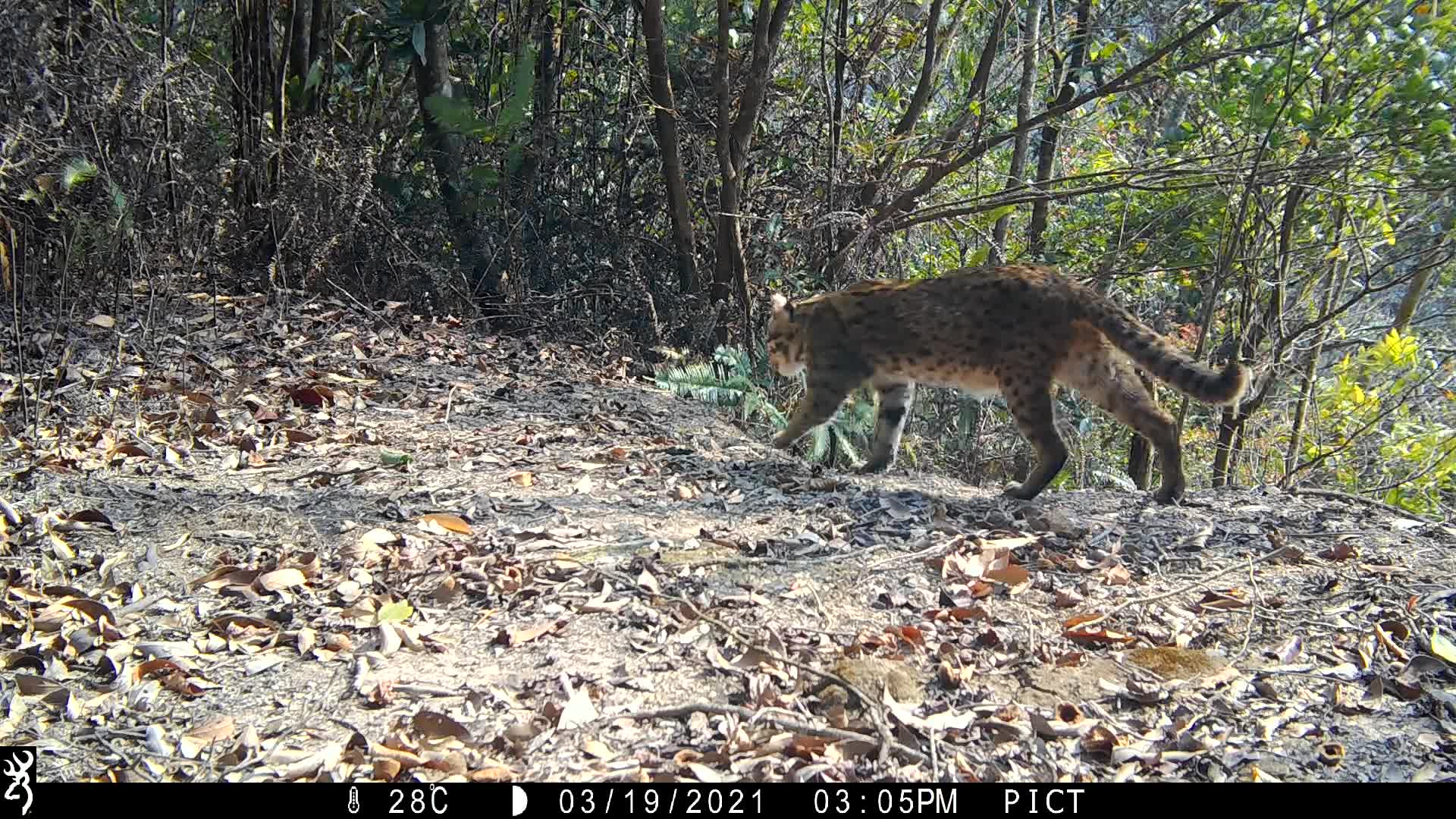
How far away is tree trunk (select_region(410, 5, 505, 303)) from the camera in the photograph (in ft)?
28.2

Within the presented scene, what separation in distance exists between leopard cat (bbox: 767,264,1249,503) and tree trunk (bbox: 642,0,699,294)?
223 cm

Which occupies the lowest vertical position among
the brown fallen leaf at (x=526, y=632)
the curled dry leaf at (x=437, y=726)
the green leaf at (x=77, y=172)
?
the curled dry leaf at (x=437, y=726)

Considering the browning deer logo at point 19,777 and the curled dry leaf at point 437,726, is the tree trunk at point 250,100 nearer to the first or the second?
the browning deer logo at point 19,777

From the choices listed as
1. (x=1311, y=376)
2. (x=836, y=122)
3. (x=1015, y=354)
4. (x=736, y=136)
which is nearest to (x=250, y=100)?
(x=736, y=136)

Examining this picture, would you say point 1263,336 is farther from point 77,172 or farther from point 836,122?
point 77,172

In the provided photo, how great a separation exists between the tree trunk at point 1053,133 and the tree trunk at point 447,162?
4993mm

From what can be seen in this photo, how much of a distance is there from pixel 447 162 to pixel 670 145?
196 cm

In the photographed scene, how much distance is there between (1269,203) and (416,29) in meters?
7.47

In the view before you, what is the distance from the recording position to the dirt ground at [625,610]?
3264 mm

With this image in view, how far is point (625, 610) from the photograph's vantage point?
4125mm

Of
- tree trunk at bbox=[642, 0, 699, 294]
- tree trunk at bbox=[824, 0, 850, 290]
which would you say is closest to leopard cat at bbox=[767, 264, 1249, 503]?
tree trunk at bbox=[824, 0, 850, 290]

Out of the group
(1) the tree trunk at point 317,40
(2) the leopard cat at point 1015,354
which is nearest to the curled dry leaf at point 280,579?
(2) the leopard cat at point 1015,354
